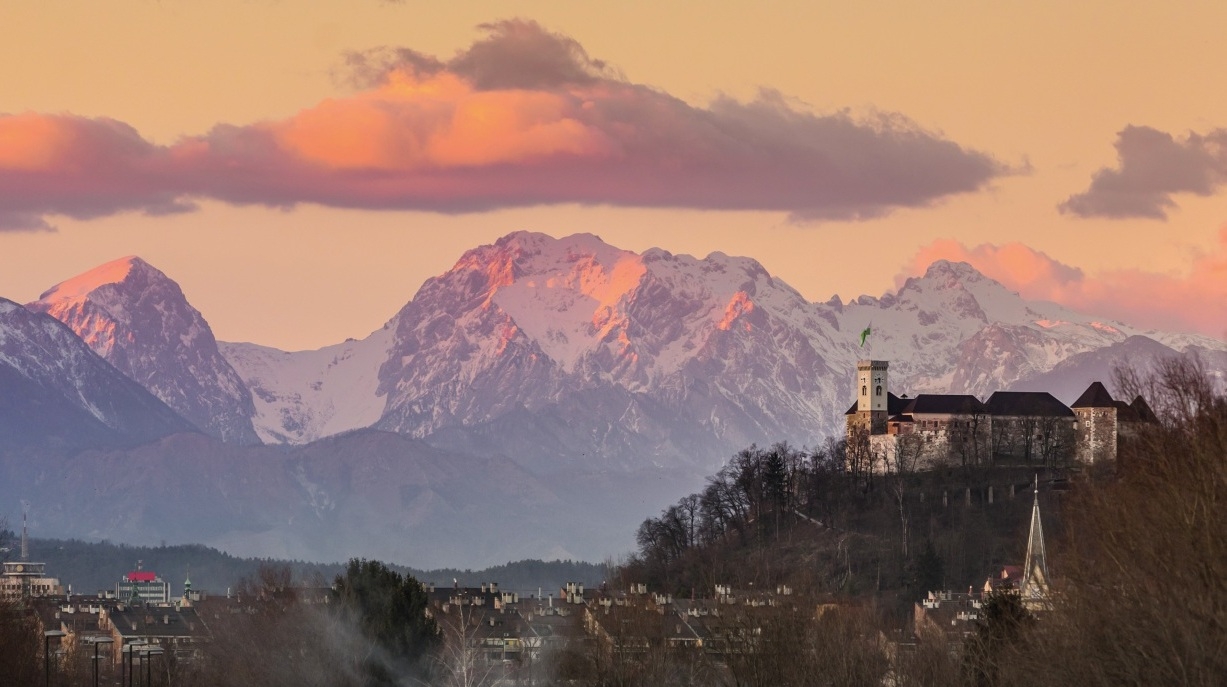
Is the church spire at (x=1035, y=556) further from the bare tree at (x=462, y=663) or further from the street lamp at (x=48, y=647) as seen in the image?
the street lamp at (x=48, y=647)

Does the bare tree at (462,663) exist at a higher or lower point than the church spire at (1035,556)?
lower

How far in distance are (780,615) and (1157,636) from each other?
57925mm

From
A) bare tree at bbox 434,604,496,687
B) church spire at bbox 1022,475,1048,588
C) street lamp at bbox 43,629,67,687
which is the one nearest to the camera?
street lamp at bbox 43,629,67,687

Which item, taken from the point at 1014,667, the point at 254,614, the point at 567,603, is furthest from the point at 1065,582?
the point at 567,603

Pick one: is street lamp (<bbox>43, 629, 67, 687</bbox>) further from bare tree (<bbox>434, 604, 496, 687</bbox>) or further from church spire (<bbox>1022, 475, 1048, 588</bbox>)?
church spire (<bbox>1022, 475, 1048, 588</bbox>)

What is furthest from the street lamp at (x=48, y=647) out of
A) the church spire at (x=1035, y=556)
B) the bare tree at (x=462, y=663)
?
the church spire at (x=1035, y=556)

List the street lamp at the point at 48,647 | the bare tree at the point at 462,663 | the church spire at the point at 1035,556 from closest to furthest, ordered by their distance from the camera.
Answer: the street lamp at the point at 48,647 → the bare tree at the point at 462,663 → the church spire at the point at 1035,556

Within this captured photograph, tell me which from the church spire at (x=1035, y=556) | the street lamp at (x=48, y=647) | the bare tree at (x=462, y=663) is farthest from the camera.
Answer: the church spire at (x=1035, y=556)

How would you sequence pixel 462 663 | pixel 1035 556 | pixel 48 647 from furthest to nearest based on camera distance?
1. pixel 1035 556
2. pixel 48 647
3. pixel 462 663

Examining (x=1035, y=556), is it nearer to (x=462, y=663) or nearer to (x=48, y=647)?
(x=462, y=663)

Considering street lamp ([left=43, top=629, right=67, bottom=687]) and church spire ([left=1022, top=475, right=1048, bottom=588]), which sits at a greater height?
church spire ([left=1022, top=475, right=1048, bottom=588])

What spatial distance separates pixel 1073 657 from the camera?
Result: 79.1 m

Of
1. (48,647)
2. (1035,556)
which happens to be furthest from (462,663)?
(1035,556)

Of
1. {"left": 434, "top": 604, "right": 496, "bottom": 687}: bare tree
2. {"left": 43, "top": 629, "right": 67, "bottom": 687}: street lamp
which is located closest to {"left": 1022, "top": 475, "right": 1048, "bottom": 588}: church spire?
{"left": 434, "top": 604, "right": 496, "bottom": 687}: bare tree
